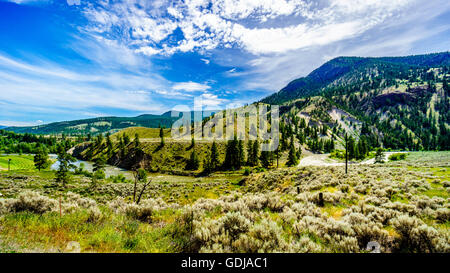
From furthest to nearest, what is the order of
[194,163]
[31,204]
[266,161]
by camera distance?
[194,163] < [266,161] < [31,204]

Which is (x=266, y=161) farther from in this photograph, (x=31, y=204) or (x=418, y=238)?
(x=31, y=204)

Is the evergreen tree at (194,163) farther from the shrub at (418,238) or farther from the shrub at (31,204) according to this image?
the shrub at (418,238)

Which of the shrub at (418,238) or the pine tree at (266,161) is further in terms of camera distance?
the pine tree at (266,161)

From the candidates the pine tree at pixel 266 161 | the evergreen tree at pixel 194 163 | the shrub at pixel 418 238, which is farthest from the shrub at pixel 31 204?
the pine tree at pixel 266 161

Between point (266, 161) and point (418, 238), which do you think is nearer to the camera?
point (418, 238)

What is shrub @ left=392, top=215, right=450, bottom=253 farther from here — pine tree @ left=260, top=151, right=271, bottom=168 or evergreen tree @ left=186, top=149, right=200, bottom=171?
evergreen tree @ left=186, top=149, right=200, bottom=171

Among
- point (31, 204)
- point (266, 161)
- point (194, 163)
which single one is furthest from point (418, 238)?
point (194, 163)

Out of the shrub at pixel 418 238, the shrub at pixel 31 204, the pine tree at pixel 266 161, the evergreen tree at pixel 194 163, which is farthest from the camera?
the evergreen tree at pixel 194 163

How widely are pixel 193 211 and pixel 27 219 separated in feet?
20.2

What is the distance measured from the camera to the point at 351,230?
5.30 metres

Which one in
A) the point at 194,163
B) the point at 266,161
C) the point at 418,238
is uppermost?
the point at 418,238
